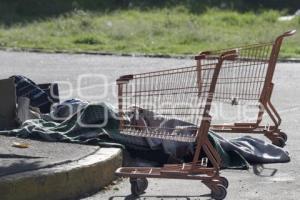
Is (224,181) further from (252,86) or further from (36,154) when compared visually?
(252,86)

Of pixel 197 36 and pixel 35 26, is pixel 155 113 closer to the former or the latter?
pixel 197 36

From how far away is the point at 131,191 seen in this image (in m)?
7.68

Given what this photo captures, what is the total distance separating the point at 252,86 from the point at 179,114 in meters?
2.10

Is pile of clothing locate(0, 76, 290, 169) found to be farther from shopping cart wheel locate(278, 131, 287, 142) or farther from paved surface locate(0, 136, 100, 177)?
shopping cart wheel locate(278, 131, 287, 142)

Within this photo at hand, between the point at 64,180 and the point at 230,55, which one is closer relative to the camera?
the point at 64,180

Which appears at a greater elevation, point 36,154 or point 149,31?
point 149,31

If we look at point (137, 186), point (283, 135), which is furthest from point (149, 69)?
point (137, 186)

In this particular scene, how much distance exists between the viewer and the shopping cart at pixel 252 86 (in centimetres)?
946

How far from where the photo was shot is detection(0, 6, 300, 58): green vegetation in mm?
24031

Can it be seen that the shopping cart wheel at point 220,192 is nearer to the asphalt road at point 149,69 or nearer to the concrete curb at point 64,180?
the asphalt road at point 149,69

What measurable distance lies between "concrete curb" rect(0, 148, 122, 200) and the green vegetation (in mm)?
13997

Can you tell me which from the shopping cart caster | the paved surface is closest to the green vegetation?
the paved surface

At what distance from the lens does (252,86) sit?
9.97m

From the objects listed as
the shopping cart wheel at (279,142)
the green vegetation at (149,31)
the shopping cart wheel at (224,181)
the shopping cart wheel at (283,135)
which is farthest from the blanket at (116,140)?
the green vegetation at (149,31)
